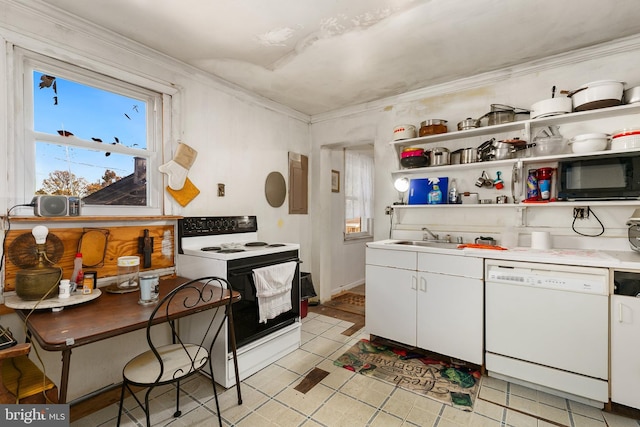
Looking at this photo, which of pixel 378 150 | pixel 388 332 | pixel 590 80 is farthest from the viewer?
pixel 378 150

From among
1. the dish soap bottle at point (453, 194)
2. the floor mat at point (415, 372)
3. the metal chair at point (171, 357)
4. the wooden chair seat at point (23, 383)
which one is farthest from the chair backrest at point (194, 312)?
the dish soap bottle at point (453, 194)

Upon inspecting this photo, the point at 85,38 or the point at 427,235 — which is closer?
the point at 85,38

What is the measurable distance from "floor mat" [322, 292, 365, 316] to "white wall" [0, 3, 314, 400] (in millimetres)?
717

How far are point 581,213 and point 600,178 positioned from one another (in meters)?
0.31

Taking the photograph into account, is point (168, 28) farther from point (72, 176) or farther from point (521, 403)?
point (521, 403)

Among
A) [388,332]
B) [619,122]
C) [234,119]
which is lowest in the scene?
[388,332]

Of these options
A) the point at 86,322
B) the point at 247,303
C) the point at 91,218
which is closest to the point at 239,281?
the point at 247,303

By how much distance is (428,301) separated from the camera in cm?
242

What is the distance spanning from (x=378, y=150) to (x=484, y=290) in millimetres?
1827

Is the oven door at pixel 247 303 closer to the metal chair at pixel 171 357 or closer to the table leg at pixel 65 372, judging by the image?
the metal chair at pixel 171 357

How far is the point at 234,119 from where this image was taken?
2963mm

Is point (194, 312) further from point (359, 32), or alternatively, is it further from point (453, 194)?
point (453, 194)

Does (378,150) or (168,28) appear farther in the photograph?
(378,150)

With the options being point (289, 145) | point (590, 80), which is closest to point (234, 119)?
point (289, 145)
